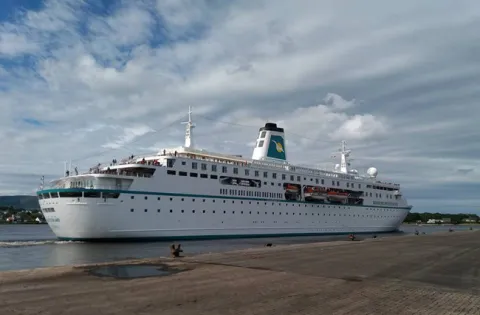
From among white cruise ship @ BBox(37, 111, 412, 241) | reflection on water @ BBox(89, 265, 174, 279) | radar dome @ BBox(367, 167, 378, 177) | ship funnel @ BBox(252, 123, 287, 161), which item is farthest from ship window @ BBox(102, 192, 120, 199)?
radar dome @ BBox(367, 167, 378, 177)

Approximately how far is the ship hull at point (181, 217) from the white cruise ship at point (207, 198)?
8cm

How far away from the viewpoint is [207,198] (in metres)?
40.1

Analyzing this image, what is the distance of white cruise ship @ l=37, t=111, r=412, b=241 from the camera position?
33406 millimetres

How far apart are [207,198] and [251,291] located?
30.5m

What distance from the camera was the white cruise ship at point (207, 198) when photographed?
110 ft

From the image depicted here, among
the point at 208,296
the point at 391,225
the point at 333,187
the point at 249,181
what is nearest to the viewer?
the point at 208,296

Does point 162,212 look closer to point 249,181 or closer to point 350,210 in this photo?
point 249,181

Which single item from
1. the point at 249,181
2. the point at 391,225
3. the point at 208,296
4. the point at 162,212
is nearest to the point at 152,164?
the point at 162,212

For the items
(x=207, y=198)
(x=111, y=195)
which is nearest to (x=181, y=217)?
(x=207, y=198)

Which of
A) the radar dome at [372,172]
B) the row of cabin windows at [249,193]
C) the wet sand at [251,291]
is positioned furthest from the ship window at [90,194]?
the radar dome at [372,172]

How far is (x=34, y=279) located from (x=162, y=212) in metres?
24.5

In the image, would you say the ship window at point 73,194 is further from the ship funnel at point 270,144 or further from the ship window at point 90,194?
the ship funnel at point 270,144

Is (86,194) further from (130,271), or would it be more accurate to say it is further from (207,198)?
(130,271)

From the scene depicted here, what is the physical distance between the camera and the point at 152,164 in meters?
36.8
